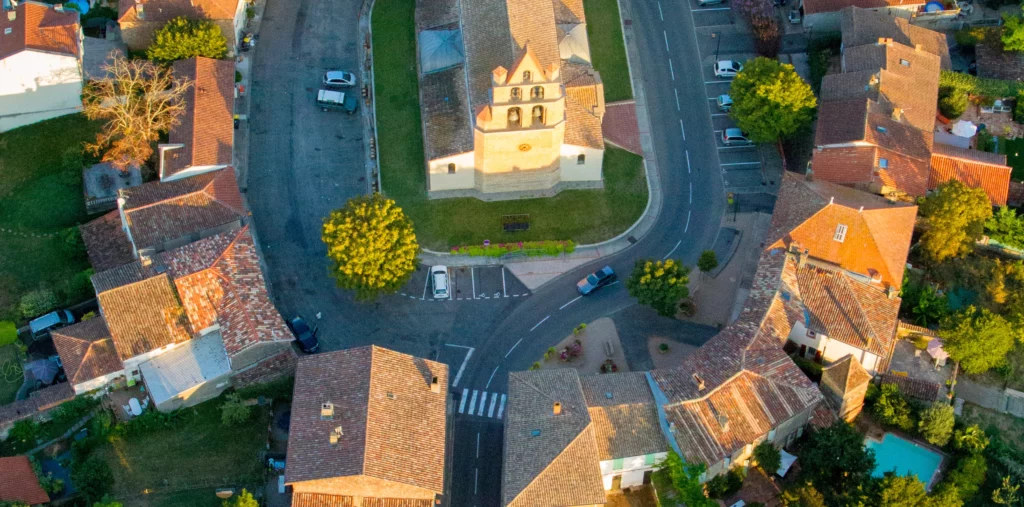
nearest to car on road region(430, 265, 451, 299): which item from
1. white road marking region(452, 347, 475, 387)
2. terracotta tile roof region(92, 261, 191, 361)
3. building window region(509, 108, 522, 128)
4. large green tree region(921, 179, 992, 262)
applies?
white road marking region(452, 347, 475, 387)

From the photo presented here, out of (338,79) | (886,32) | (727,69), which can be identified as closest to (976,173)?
(886,32)

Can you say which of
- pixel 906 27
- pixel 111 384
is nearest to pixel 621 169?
pixel 906 27

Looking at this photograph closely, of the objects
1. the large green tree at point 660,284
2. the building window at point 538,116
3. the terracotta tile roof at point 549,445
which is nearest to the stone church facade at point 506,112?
the building window at point 538,116

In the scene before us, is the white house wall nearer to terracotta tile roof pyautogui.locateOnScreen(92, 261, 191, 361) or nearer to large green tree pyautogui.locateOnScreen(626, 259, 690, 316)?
terracotta tile roof pyautogui.locateOnScreen(92, 261, 191, 361)

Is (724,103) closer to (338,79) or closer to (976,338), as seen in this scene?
(976,338)

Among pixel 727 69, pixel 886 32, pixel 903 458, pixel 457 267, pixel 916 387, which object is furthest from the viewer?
pixel 727 69

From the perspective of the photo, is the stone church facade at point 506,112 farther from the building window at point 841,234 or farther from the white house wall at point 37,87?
the white house wall at point 37,87

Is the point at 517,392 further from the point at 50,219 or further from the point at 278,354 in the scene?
the point at 50,219
